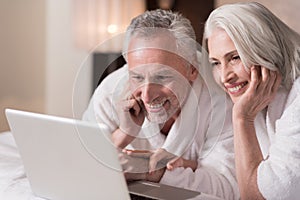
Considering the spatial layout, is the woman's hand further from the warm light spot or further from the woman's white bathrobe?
the warm light spot

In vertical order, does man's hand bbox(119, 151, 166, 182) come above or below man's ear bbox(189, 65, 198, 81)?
below

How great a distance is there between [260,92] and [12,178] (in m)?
0.59

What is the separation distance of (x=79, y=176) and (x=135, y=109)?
0.64 feet

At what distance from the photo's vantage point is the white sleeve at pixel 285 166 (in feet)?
3.04

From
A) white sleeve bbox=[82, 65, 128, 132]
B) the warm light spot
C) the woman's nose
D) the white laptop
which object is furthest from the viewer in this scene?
the warm light spot

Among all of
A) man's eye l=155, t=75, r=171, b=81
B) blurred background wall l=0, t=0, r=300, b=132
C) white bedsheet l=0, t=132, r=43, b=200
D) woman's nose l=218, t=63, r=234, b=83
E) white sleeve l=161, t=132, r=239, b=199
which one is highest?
woman's nose l=218, t=63, r=234, b=83

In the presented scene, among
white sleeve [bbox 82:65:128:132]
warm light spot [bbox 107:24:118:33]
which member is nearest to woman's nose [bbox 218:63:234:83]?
white sleeve [bbox 82:65:128:132]

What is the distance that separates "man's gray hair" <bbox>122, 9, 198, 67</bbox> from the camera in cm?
110

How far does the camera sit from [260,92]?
39.3 inches

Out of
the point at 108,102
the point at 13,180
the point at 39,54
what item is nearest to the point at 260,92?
the point at 108,102

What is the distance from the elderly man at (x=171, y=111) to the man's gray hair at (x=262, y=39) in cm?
12

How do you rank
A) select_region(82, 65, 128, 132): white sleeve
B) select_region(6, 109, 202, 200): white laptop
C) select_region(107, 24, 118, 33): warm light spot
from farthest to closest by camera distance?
1. select_region(107, 24, 118, 33): warm light spot
2. select_region(82, 65, 128, 132): white sleeve
3. select_region(6, 109, 202, 200): white laptop

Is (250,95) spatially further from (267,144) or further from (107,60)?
(107,60)

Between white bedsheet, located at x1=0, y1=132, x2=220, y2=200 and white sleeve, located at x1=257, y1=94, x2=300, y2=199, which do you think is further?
white bedsheet, located at x1=0, y1=132, x2=220, y2=200
